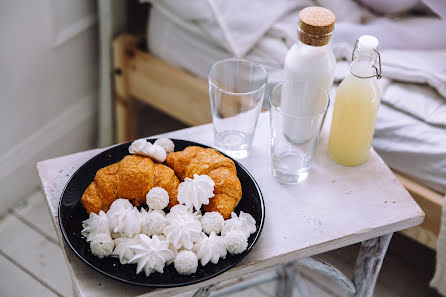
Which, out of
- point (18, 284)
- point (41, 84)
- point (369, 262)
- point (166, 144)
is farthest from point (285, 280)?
point (41, 84)

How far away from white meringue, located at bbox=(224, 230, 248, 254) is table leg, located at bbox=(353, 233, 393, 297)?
11.6 inches

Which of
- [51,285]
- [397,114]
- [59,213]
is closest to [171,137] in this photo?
[59,213]

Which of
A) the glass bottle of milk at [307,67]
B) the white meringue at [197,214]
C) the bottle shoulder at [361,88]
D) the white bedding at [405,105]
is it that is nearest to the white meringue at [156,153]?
the white meringue at [197,214]

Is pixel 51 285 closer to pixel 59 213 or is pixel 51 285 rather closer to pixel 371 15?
pixel 59 213

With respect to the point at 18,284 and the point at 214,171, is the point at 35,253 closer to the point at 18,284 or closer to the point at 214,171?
the point at 18,284

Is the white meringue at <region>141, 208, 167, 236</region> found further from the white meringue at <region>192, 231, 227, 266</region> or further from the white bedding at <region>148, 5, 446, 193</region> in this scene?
the white bedding at <region>148, 5, 446, 193</region>

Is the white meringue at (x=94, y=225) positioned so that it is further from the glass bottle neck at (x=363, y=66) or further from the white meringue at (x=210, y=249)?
the glass bottle neck at (x=363, y=66)

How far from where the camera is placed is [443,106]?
3.95 feet

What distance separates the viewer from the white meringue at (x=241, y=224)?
2.61ft

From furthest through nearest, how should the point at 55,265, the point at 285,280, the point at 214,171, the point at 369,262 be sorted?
the point at 55,265
the point at 285,280
the point at 369,262
the point at 214,171

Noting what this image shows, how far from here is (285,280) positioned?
52.4 inches

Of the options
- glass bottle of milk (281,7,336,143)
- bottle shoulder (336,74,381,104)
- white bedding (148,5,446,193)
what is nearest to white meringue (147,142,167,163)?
glass bottle of milk (281,7,336,143)

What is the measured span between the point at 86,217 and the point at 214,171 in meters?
0.21

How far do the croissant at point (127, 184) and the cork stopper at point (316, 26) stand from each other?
0.32 metres
